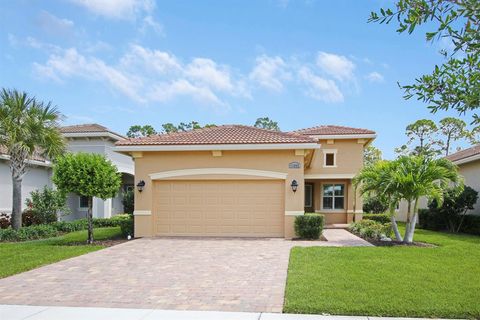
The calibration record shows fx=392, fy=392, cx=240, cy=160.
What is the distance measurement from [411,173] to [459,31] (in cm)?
1075

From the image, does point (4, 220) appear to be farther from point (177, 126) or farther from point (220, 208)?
point (177, 126)

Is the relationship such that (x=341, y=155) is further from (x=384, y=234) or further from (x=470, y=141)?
(x=470, y=141)

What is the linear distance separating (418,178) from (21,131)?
15.0 m

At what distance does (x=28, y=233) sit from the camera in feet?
51.3

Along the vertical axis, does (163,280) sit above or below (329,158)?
below

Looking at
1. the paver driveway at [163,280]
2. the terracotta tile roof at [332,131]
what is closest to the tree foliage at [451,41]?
the paver driveway at [163,280]

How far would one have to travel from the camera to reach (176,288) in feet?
24.3

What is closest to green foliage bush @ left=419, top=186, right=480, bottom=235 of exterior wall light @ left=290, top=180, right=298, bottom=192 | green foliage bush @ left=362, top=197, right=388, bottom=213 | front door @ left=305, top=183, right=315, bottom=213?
green foliage bush @ left=362, top=197, right=388, bottom=213

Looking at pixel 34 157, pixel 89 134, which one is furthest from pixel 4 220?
pixel 89 134

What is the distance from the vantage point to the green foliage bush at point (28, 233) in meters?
15.1

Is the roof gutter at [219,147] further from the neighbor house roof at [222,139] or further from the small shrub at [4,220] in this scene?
the small shrub at [4,220]

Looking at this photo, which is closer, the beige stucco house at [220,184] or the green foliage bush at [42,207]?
the beige stucco house at [220,184]

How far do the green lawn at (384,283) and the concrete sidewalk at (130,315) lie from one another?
0.32 meters

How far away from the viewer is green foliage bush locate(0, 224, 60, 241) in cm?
1513
